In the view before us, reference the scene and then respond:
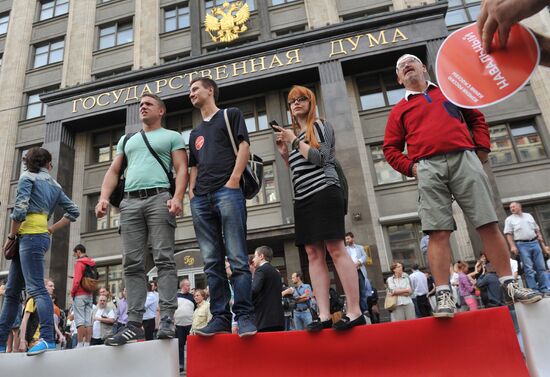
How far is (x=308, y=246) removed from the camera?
3217 millimetres

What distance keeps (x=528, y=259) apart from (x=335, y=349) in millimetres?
7559

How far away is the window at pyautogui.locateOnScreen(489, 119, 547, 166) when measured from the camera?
619 inches

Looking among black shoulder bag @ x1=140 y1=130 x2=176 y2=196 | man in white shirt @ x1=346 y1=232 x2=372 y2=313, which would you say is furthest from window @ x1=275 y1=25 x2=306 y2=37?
black shoulder bag @ x1=140 y1=130 x2=176 y2=196

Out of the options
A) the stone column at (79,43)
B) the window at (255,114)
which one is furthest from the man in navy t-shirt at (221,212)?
the stone column at (79,43)

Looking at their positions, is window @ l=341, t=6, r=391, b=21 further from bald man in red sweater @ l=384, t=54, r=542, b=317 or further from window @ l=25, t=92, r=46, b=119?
bald man in red sweater @ l=384, t=54, r=542, b=317

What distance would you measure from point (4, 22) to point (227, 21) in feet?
50.2

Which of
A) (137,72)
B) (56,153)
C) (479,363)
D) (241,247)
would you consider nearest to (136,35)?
(137,72)

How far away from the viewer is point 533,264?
8227mm

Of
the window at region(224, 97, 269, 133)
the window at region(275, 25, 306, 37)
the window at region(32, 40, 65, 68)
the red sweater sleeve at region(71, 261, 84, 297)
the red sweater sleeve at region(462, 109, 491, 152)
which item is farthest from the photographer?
the window at region(32, 40, 65, 68)

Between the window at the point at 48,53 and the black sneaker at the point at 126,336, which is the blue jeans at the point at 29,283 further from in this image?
→ the window at the point at 48,53

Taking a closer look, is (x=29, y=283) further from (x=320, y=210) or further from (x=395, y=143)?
(x=395, y=143)

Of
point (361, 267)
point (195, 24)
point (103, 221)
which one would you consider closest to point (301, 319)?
point (361, 267)

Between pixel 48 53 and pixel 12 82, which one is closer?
pixel 12 82

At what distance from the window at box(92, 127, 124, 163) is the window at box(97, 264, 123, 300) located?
19.0ft
